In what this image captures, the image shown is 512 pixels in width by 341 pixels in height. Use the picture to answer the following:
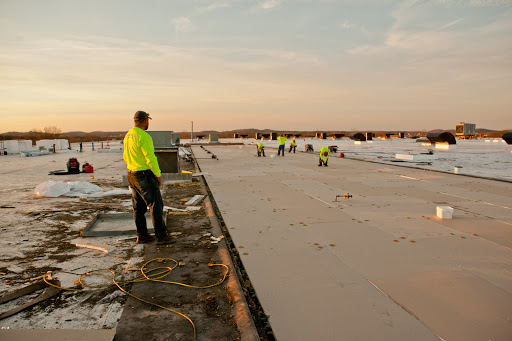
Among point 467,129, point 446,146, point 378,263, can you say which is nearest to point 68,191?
point 378,263

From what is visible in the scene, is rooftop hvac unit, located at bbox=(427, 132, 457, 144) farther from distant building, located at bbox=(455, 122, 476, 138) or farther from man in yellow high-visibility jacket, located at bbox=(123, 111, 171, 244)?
man in yellow high-visibility jacket, located at bbox=(123, 111, 171, 244)

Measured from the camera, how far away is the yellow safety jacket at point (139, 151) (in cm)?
462

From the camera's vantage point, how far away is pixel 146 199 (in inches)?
185

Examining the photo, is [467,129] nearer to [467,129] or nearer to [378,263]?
[467,129]

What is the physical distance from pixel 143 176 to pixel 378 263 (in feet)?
11.4

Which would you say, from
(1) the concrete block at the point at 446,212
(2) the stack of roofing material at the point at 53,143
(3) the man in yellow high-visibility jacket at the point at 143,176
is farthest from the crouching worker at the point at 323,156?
(2) the stack of roofing material at the point at 53,143

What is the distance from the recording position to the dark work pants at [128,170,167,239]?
468 centimetres

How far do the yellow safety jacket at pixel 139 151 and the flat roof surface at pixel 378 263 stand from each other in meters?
1.80

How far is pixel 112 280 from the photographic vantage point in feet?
11.7

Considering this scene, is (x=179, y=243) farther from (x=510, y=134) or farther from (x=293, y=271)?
(x=510, y=134)

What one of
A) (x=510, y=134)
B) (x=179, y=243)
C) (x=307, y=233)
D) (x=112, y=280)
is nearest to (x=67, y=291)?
(x=112, y=280)

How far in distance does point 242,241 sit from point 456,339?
3.01 metres

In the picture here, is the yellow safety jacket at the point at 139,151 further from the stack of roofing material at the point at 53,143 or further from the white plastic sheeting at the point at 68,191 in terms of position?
the stack of roofing material at the point at 53,143

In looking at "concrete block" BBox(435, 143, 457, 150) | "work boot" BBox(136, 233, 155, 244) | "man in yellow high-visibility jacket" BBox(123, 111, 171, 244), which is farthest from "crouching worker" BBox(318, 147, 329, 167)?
"concrete block" BBox(435, 143, 457, 150)
